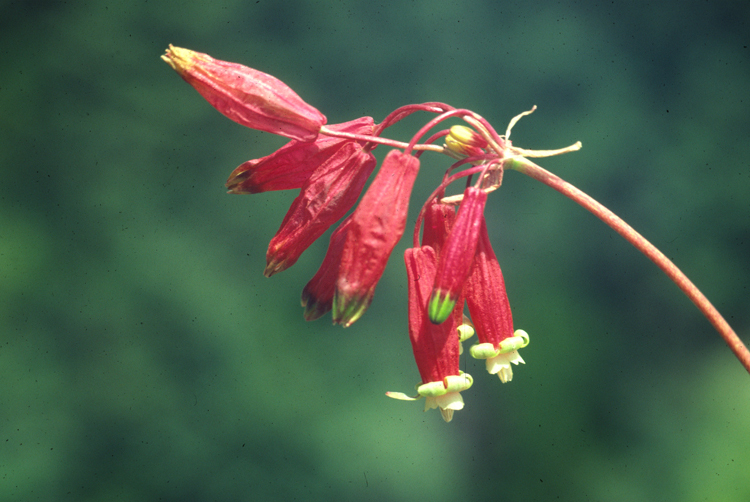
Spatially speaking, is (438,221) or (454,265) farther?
(438,221)

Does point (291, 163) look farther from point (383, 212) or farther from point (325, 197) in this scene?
point (383, 212)

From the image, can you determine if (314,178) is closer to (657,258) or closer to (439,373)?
(439,373)

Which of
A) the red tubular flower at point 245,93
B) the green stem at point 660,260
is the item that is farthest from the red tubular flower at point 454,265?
the red tubular flower at point 245,93

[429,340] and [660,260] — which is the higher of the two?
[660,260]

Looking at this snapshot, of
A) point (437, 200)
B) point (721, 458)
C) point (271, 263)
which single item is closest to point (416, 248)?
point (437, 200)

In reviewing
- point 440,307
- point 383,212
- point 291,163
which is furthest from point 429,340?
point 291,163

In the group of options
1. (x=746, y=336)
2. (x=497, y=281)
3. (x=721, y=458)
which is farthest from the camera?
(x=746, y=336)

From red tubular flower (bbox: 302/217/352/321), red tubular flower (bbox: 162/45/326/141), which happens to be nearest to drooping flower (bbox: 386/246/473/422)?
red tubular flower (bbox: 302/217/352/321)
